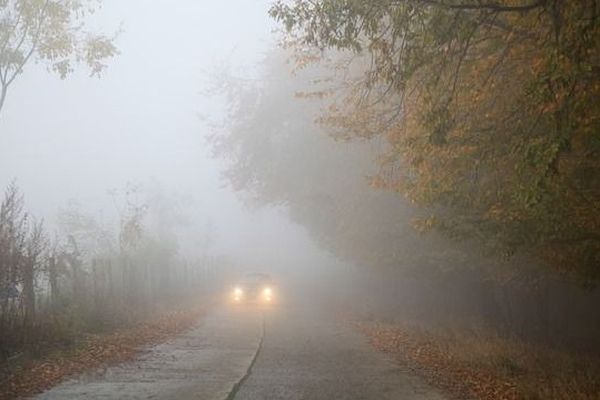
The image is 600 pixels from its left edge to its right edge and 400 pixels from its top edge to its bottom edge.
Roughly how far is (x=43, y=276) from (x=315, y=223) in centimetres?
2592

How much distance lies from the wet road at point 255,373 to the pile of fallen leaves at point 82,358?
15.3 inches

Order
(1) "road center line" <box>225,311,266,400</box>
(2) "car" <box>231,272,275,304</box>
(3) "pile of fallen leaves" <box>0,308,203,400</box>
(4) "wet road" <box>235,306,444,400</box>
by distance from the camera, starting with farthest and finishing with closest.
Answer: (2) "car" <box>231,272,275,304</box> < (4) "wet road" <box>235,306,444,400</box> < (3) "pile of fallen leaves" <box>0,308,203,400</box> < (1) "road center line" <box>225,311,266,400</box>

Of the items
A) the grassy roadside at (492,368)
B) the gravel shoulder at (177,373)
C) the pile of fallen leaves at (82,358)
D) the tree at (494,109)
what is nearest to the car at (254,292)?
the pile of fallen leaves at (82,358)

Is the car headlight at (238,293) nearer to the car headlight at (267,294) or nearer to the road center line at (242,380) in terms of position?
the car headlight at (267,294)

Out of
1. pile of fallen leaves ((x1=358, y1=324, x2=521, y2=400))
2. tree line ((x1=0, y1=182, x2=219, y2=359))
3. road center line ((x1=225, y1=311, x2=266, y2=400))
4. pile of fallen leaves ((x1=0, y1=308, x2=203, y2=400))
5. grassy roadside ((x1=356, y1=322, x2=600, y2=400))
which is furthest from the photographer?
tree line ((x1=0, y1=182, x2=219, y2=359))

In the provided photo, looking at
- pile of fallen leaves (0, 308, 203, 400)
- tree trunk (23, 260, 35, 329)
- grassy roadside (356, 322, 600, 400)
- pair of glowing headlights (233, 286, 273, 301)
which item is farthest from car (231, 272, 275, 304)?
tree trunk (23, 260, 35, 329)

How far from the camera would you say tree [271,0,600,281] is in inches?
359

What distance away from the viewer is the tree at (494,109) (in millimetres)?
9117

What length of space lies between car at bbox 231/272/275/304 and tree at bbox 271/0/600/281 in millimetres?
25072

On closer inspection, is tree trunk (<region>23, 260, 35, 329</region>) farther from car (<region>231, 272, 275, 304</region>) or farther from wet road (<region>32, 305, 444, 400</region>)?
car (<region>231, 272, 275, 304</region>)

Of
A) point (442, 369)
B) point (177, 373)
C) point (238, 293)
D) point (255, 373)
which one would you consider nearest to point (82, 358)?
point (177, 373)

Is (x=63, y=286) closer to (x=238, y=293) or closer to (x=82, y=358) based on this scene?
(x=82, y=358)

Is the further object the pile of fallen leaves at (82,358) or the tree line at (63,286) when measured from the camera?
the tree line at (63,286)

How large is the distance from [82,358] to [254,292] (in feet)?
89.4
